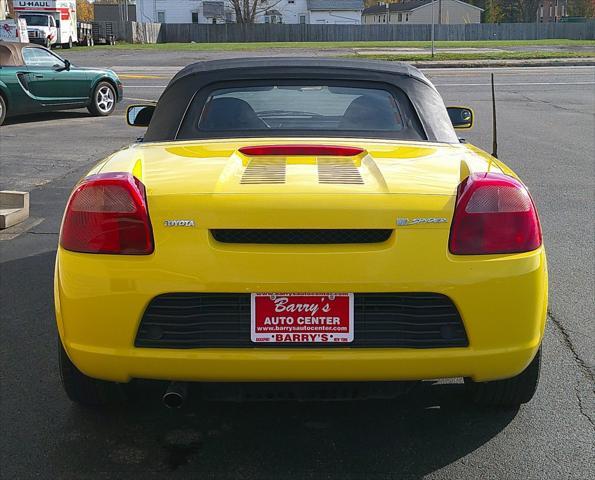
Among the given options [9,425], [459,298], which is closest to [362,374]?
[459,298]

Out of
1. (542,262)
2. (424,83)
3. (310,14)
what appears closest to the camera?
(542,262)

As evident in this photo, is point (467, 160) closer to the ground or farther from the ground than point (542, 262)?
farther from the ground

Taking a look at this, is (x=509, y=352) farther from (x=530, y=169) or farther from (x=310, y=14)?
(x=310, y=14)

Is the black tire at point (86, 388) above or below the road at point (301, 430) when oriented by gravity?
above

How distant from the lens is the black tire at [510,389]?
3418mm

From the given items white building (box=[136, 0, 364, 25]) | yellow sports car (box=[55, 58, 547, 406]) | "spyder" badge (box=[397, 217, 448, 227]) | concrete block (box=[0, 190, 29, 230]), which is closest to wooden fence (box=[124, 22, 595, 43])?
white building (box=[136, 0, 364, 25])

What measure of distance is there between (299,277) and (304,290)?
50mm

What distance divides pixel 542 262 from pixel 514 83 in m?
21.8

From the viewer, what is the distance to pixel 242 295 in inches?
116

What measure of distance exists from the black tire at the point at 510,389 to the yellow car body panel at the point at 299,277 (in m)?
0.32

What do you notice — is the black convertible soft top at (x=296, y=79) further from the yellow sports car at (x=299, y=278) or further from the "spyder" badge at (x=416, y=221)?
the "spyder" badge at (x=416, y=221)

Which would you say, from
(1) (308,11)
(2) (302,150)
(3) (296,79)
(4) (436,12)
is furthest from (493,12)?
(2) (302,150)

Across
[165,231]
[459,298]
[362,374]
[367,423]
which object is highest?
[165,231]

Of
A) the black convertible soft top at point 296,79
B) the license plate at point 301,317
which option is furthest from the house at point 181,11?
the license plate at point 301,317
